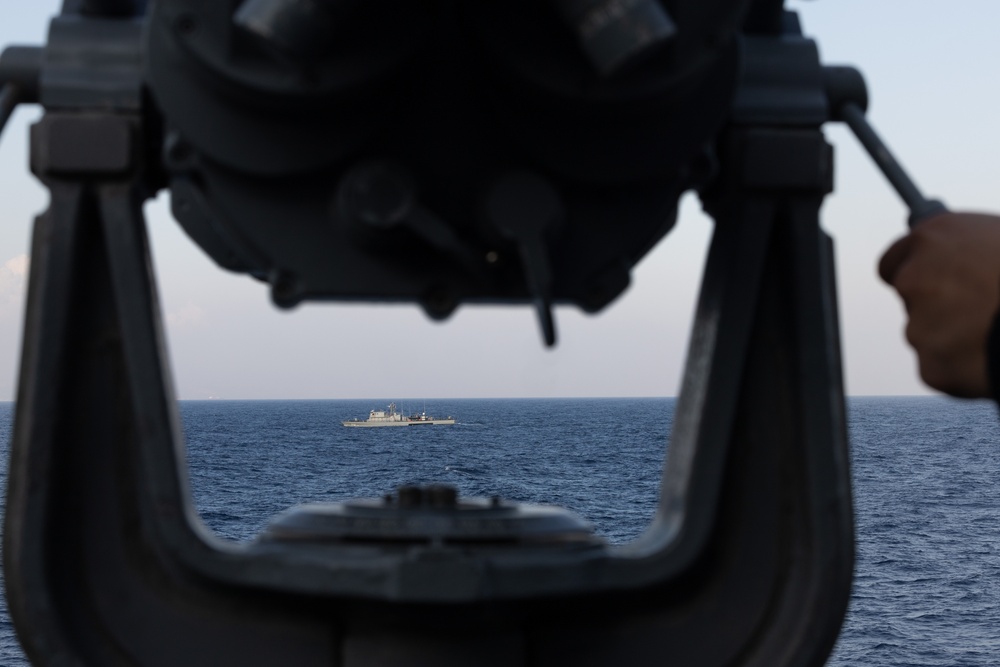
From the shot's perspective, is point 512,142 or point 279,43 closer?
point 279,43

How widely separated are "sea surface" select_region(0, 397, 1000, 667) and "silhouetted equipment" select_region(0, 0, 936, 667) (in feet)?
39.7

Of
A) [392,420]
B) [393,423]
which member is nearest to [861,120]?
[393,423]

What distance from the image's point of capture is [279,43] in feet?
5.80

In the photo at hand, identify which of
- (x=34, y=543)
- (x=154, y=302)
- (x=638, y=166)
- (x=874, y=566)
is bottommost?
(x=874, y=566)

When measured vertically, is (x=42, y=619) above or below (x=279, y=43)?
below

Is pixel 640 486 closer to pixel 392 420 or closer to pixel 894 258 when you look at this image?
pixel 392 420

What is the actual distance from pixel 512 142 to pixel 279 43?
0.52 m

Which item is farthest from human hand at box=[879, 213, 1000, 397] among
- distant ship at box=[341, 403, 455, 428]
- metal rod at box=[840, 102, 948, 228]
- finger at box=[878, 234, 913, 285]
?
distant ship at box=[341, 403, 455, 428]

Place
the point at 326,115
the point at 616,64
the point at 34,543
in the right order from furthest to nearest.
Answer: the point at 34,543
the point at 326,115
the point at 616,64

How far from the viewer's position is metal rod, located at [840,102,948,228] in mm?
2119

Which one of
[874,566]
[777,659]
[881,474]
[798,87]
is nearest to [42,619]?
[777,659]

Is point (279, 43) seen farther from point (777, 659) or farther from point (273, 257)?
point (777, 659)

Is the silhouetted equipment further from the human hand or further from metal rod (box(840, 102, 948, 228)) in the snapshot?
the human hand

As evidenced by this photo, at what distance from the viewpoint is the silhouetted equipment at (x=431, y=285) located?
6.84ft
